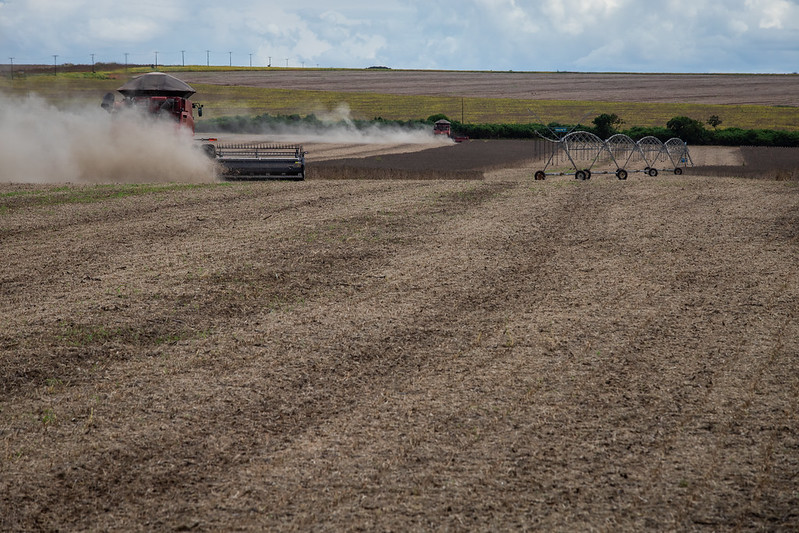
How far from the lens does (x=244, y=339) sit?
8.91 meters

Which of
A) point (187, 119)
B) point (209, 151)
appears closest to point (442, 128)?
point (187, 119)

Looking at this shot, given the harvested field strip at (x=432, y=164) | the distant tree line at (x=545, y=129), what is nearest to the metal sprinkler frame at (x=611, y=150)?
the harvested field strip at (x=432, y=164)

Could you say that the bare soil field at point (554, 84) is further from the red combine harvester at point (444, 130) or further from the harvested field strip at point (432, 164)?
the harvested field strip at point (432, 164)

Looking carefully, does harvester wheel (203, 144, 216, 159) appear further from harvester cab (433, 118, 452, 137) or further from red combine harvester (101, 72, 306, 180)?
harvester cab (433, 118, 452, 137)

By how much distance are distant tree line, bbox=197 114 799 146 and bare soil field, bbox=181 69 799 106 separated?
31.5 metres

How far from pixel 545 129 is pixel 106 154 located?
45.5 meters

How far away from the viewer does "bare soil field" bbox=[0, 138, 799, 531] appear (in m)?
5.49

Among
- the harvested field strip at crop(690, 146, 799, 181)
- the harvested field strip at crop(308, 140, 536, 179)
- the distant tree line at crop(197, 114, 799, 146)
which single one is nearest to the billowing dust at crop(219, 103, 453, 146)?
the distant tree line at crop(197, 114, 799, 146)

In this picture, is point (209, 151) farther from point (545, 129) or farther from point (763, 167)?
point (545, 129)

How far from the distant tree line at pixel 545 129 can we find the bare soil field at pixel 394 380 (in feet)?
165

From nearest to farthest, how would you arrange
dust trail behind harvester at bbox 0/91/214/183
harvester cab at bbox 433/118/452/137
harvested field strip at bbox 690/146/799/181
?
dust trail behind harvester at bbox 0/91/214/183
harvested field strip at bbox 690/146/799/181
harvester cab at bbox 433/118/452/137

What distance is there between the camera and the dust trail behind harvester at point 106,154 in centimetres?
2491

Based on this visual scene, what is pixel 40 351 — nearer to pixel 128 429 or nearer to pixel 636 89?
pixel 128 429

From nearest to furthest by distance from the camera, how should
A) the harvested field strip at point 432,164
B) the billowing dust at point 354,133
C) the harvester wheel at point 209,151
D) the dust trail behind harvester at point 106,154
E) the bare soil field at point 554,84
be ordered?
the dust trail behind harvester at point 106,154, the harvester wheel at point 209,151, the harvested field strip at point 432,164, the billowing dust at point 354,133, the bare soil field at point 554,84
